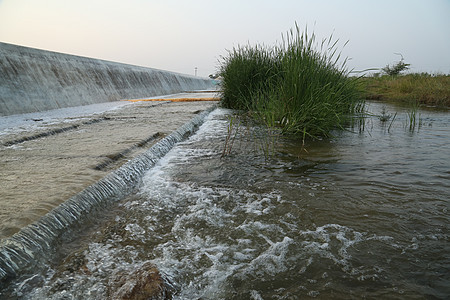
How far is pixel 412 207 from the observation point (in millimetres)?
1845

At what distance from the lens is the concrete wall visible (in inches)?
222

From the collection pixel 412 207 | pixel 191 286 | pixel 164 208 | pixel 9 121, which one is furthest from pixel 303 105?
pixel 9 121

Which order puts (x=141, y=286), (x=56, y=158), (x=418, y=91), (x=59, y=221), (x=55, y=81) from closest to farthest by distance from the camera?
(x=141, y=286) → (x=59, y=221) → (x=56, y=158) → (x=55, y=81) → (x=418, y=91)

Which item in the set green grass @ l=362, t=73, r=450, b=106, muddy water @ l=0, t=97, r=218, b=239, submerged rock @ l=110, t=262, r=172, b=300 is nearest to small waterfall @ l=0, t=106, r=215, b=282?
muddy water @ l=0, t=97, r=218, b=239

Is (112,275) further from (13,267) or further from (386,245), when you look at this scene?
(386,245)

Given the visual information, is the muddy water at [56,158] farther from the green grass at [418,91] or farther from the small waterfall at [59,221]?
the green grass at [418,91]

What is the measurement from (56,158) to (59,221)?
103 cm

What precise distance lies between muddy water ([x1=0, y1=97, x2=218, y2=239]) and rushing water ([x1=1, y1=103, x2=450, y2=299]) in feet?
0.82

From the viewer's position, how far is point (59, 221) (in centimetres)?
147

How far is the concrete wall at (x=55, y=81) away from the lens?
5.64 m

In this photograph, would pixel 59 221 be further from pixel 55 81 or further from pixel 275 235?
pixel 55 81

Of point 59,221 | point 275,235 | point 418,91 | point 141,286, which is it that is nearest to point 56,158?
point 59,221

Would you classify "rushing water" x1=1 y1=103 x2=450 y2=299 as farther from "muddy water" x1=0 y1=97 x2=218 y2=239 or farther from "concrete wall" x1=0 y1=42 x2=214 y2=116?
"concrete wall" x1=0 y1=42 x2=214 y2=116

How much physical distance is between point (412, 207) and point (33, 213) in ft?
6.53
